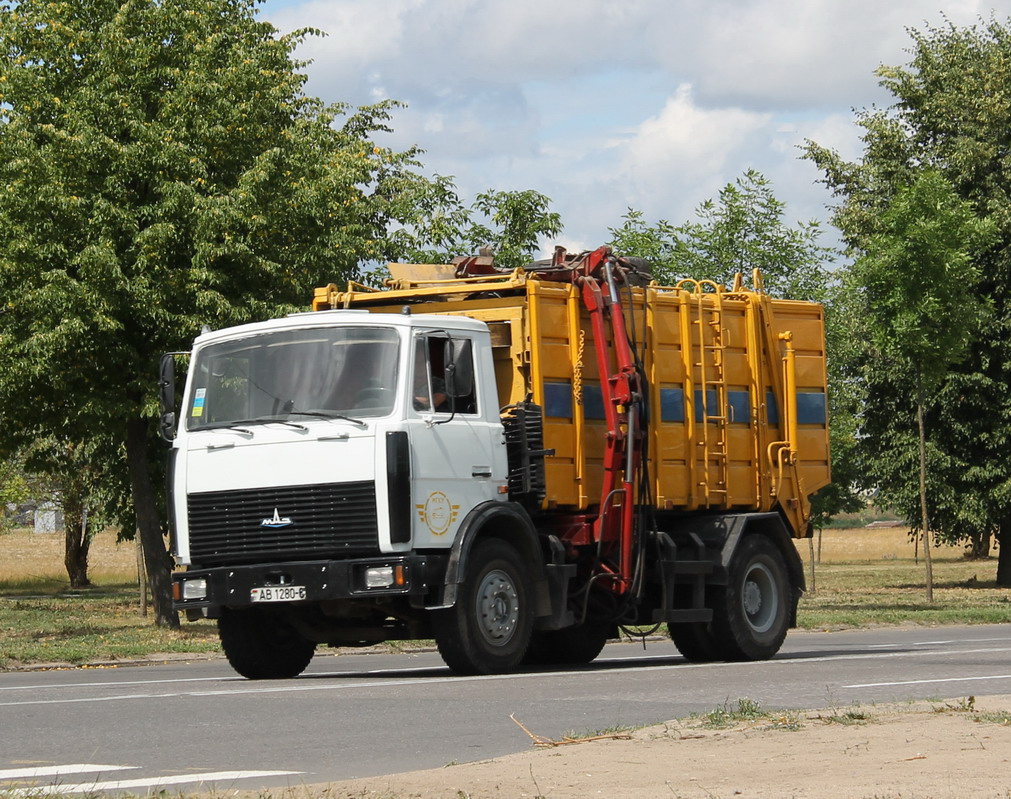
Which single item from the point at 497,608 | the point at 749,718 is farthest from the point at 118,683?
the point at 749,718

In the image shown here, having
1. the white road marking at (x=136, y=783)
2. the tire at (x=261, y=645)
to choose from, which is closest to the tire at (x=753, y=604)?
the tire at (x=261, y=645)

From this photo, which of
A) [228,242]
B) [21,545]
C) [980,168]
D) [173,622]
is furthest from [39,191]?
[21,545]

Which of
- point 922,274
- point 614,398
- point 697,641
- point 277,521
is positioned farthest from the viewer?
point 922,274

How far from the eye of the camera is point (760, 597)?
58.2ft

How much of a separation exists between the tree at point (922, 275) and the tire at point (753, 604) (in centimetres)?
1163

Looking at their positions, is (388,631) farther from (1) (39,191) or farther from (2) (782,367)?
(1) (39,191)

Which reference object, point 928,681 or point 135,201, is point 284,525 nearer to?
point 928,681

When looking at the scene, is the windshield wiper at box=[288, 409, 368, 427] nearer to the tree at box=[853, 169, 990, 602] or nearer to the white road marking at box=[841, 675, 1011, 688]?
the white road marking at box=[841, 675, 1011, 688]

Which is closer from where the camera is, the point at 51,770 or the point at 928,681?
the point at 51,770

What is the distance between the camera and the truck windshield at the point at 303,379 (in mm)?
14438

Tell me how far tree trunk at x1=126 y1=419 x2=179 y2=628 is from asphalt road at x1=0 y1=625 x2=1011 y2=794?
8.18 meters

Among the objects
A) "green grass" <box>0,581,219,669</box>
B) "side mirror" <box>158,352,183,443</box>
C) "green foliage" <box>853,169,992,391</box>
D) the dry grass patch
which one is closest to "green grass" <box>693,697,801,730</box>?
"side mirror" <box>158,352,183,443</box>

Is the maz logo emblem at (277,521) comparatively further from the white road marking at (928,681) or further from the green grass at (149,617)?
the green grass at (149,617)

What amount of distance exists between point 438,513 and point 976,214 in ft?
90.0
